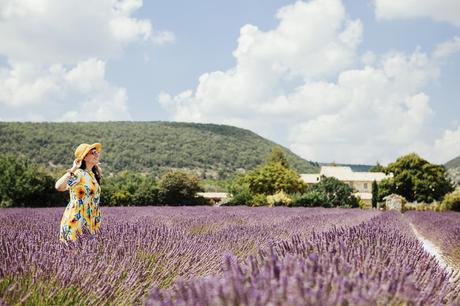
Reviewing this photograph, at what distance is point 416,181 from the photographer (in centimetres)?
4400

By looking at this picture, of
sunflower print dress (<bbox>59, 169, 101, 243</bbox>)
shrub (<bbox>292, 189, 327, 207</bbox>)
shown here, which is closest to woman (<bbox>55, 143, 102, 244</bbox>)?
sunflower print dress (<bbox>59, 169, 101, 243</bbox>)

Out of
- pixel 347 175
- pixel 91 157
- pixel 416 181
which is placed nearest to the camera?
pixel 91 157

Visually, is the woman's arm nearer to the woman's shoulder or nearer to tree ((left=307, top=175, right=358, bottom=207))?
the woman's shoulder

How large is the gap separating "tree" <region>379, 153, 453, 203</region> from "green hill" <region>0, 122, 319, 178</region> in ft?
150

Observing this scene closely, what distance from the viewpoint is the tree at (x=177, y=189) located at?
96.7 ft

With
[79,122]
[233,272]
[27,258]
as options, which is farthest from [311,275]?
[79,122]

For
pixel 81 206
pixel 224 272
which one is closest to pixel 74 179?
pixel 81 206

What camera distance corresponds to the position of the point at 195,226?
7.47 meters

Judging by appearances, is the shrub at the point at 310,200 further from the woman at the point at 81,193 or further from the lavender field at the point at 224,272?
the woman at the point at 81,193

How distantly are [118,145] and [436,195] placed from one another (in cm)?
5859

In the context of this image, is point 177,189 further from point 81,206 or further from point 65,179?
point 65,179

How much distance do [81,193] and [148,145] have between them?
90176 mm

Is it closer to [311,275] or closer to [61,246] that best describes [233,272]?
[311,275]

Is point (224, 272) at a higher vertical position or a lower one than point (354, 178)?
lower
